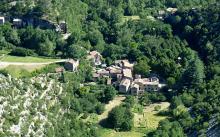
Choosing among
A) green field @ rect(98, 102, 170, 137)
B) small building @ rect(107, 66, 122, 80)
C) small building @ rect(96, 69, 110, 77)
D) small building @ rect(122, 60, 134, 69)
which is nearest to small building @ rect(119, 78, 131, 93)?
small building @ rect(107, 66, 122, 80)

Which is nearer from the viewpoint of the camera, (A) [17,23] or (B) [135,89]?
(B) [135,89]

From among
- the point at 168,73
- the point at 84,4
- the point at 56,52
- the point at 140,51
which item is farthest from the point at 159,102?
the point at 84,4

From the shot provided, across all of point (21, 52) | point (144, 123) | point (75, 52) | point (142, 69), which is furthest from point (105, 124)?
point (21, 52)

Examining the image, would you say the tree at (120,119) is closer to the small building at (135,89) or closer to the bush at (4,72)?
the small building at (135,89)

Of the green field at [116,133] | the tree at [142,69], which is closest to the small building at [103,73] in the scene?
the tree at [142,69]

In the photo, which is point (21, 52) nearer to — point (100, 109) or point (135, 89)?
point (100, 109)

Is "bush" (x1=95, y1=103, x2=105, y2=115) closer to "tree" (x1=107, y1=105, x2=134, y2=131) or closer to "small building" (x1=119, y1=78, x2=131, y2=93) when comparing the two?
"tree" (x1=107, y1=105, x2=134, y2=131)

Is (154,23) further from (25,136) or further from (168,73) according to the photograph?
(25,136)
